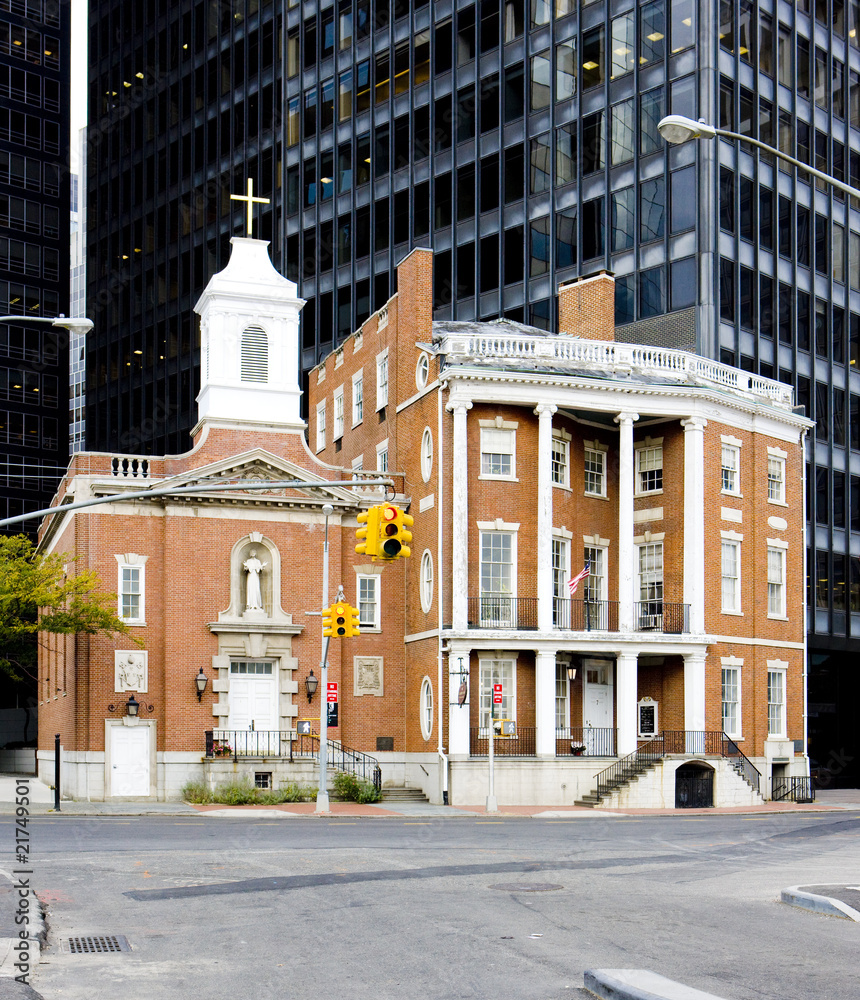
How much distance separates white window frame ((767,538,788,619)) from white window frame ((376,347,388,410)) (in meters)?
14.7

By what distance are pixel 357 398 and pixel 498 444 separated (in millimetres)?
11883

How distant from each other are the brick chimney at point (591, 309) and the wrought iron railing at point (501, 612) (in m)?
12.6

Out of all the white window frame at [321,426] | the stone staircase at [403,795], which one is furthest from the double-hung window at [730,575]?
the white window frame at [321,426]

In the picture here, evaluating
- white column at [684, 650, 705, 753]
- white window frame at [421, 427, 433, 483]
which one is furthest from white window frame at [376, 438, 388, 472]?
white column at [684, 650, 705, 753]

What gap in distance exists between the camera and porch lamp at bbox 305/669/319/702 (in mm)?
43938

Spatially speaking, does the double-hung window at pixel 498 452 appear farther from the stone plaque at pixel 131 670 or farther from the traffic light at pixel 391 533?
the traffic light at pixel 391 533

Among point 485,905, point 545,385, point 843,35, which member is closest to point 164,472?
point 545,385

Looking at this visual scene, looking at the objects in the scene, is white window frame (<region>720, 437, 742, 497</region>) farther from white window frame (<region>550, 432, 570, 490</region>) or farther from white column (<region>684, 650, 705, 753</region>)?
white column (<region>684, 650, 705, 753</region>)

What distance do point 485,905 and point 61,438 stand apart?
80492 mm

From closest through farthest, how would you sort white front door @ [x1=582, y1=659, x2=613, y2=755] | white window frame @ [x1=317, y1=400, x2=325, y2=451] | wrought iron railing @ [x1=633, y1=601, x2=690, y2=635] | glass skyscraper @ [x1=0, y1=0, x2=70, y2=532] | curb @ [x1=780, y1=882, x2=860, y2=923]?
curb @ [x1=780, y1=882, x2=860, y2=923]
wrought iron railing @ [x1=633, y1=601, x2=690, y2=635]
white front door @ [x1=582, y1=659, x2=613, y2=755]
white window frame @ [x1=317, y1=400, x2=325, y2=451]
glass skyscraper @ [x1=0, y1=0, x2=70, y2=532]

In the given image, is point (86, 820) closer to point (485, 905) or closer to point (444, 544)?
point (444, 544)

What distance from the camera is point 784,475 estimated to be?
49438 mm

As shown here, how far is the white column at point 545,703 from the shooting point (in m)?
42.1

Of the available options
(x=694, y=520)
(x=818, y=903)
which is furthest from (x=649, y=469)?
(x=818, y=903)
